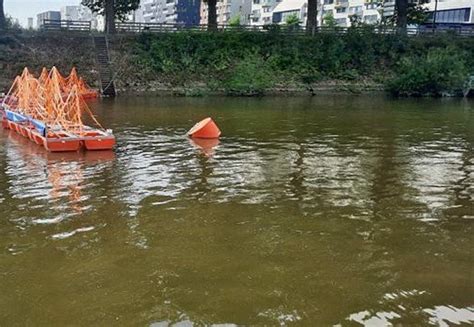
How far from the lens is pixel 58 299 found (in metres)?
6.10

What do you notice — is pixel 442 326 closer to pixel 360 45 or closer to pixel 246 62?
pixel 246 62

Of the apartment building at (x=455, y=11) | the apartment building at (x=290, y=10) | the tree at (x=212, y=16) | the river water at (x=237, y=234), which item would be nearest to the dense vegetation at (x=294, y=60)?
the tree at (x=212, y=16)

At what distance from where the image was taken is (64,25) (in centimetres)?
4088

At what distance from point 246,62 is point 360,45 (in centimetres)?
1013

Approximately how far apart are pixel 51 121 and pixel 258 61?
25739mm

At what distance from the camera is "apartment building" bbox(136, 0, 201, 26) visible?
136 m

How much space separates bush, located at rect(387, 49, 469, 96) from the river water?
2292 centimetres

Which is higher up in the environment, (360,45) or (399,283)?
(360,45)

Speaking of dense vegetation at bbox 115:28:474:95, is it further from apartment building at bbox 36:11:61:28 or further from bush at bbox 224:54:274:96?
apartment building at bbox 36:11:61:28

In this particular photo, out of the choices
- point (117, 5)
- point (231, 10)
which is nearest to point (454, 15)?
point (117, 5)

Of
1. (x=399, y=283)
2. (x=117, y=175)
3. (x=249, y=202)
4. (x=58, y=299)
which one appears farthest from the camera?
(x=117, y=175)

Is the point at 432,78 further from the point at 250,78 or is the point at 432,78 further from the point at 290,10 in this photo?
the point at 290,10

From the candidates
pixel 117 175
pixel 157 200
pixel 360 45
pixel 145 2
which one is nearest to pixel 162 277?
pixel 157 200

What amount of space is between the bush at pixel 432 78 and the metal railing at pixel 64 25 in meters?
23.3
